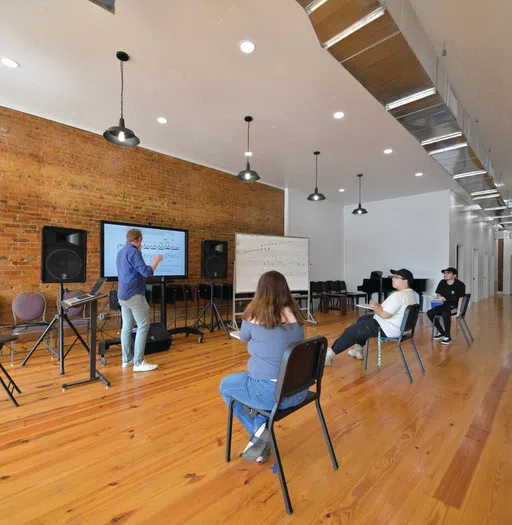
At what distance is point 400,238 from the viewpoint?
956 centimetres

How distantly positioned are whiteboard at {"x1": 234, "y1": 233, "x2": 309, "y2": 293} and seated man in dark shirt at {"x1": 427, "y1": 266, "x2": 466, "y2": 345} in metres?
2.72

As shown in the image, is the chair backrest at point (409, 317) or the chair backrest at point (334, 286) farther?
the chair backrest at point (334, 286)

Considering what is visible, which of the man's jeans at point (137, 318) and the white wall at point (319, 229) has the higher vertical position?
the white wall at point (319, 229)

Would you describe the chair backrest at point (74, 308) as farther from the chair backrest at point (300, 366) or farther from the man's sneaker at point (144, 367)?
the chair backrest at point (300, 366)

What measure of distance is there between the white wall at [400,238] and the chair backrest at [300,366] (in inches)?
326

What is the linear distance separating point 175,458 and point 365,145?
5709 mm

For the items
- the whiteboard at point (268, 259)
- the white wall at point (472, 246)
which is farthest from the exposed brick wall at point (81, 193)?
the white wall at point (472, 246)

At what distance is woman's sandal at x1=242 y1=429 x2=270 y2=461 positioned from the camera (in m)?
1.96

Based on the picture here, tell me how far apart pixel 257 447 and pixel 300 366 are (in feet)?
2.30

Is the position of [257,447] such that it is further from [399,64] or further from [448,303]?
[448,303]

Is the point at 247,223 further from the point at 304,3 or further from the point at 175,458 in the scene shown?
the point at 175,458

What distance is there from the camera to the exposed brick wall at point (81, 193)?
4512 mm

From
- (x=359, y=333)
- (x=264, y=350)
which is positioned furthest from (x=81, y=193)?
(x=359, y=333)

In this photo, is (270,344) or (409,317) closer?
(270,344)
